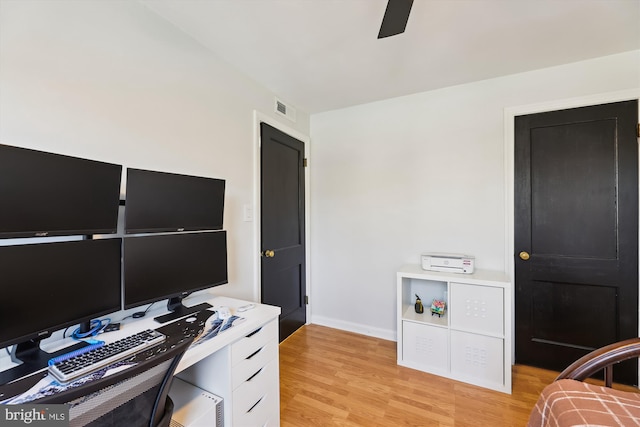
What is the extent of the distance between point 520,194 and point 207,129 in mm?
2508

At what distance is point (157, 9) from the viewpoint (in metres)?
1.51

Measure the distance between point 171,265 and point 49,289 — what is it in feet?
1.52

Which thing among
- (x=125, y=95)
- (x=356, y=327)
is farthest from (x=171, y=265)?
(x=356, y=327)

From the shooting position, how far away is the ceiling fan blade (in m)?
1.02

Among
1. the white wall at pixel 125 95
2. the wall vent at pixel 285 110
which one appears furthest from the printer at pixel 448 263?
the wall vent at pixel 285 110

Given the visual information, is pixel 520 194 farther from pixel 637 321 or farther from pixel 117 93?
pixel 117 93

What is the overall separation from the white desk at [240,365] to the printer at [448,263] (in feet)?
4.66

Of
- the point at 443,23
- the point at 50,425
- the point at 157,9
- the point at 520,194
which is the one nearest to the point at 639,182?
the point at 520,194

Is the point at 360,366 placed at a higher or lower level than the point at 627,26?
lower

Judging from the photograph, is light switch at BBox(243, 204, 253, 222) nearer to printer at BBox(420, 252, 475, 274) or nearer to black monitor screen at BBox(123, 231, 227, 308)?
black monitor screen at BBox(123, 231, 227, 308)

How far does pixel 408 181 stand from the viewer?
→ 2586 millimetres

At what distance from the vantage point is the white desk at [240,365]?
1155mm

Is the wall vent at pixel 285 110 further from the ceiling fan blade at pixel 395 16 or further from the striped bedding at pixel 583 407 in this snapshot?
the striped bedding at pixel 583 407

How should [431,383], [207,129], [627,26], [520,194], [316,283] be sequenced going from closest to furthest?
[627,26] → [207,129] → [431,383] → [520,194] → [316,283]
